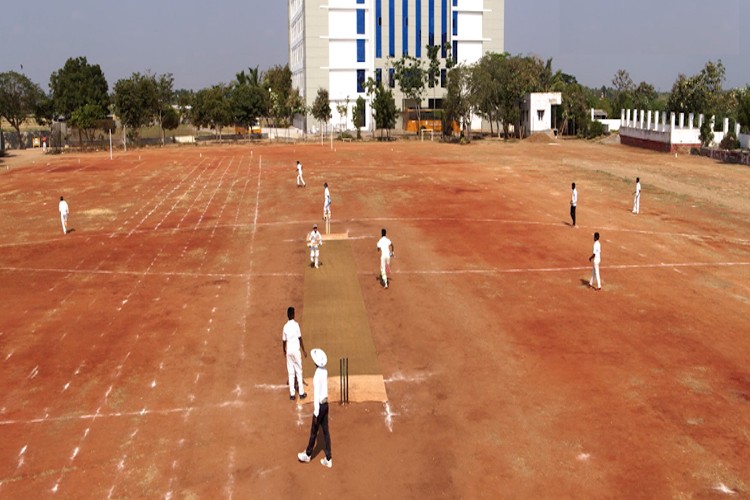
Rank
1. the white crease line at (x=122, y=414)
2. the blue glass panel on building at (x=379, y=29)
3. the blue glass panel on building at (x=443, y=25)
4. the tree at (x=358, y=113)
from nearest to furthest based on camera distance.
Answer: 1. the white crease line at (x=122, y=414)
2. the tree at (x=358, y=113)
3. the blue glass panel on building at (x=379, y=29)
4. the blue glass panel on building at (x=443, y=25)

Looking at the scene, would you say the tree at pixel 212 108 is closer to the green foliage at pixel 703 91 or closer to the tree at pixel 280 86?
the tree at pixel 280 86

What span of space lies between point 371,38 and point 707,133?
180 ft

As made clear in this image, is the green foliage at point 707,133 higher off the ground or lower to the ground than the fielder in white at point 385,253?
higher

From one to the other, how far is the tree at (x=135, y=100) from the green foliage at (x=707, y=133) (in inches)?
2259

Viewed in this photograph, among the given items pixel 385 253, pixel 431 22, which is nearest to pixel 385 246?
pixel 385 253

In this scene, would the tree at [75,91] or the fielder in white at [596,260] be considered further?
the tree at [75,91]

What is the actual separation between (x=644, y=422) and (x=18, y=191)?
40.7 metres

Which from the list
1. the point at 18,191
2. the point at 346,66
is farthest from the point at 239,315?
the point at 346,66

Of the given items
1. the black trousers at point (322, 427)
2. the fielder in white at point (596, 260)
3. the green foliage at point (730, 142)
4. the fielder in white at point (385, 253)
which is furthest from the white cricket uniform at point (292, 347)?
the green foliage at point (730, 142)

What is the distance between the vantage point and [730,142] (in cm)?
5922

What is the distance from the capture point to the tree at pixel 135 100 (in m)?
75.3

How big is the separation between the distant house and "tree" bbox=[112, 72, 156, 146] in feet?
149

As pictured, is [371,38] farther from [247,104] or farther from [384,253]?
[384,253]

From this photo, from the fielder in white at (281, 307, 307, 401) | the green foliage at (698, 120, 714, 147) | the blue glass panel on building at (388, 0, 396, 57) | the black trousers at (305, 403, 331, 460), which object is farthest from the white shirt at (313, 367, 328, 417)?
the blue glass panel on building at (388, 0, 396, 57)
